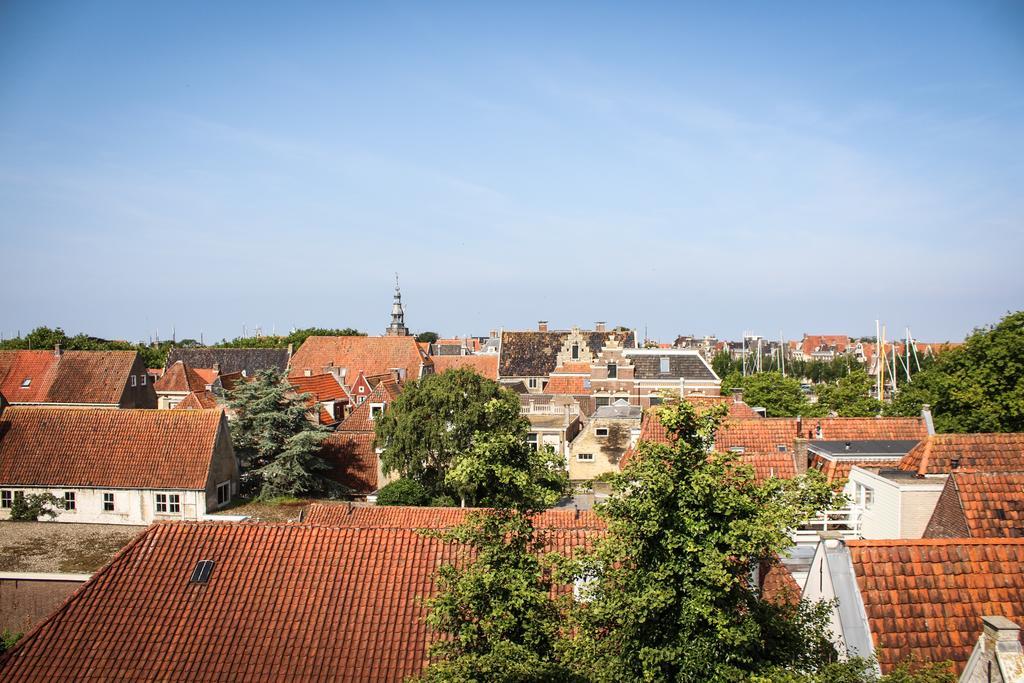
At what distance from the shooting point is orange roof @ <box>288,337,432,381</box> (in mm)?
69188

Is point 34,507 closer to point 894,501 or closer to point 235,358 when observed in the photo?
point 894,501

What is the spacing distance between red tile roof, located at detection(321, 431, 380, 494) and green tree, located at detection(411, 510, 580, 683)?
27446mm

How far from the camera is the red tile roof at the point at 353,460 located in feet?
117

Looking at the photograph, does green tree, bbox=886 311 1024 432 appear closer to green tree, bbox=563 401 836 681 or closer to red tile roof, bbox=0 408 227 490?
green tree, bbox=563 401 836 681

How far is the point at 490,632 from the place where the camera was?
8.68 meters

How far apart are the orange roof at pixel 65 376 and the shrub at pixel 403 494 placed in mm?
31620

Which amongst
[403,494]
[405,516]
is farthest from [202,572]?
[403,494]

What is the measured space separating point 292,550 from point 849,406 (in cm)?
4469

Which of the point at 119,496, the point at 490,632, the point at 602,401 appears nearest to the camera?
the point at 490,632

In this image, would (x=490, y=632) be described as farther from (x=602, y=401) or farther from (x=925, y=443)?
(x=602, y=401)

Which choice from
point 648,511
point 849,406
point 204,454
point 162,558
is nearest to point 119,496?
point 204,454

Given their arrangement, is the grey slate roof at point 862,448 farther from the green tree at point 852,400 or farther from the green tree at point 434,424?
the green tree at point 852,400

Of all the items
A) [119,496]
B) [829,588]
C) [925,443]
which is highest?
[925,443]

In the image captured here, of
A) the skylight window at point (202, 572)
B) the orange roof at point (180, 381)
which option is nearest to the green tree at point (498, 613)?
the skylight window at point (202, 572)
